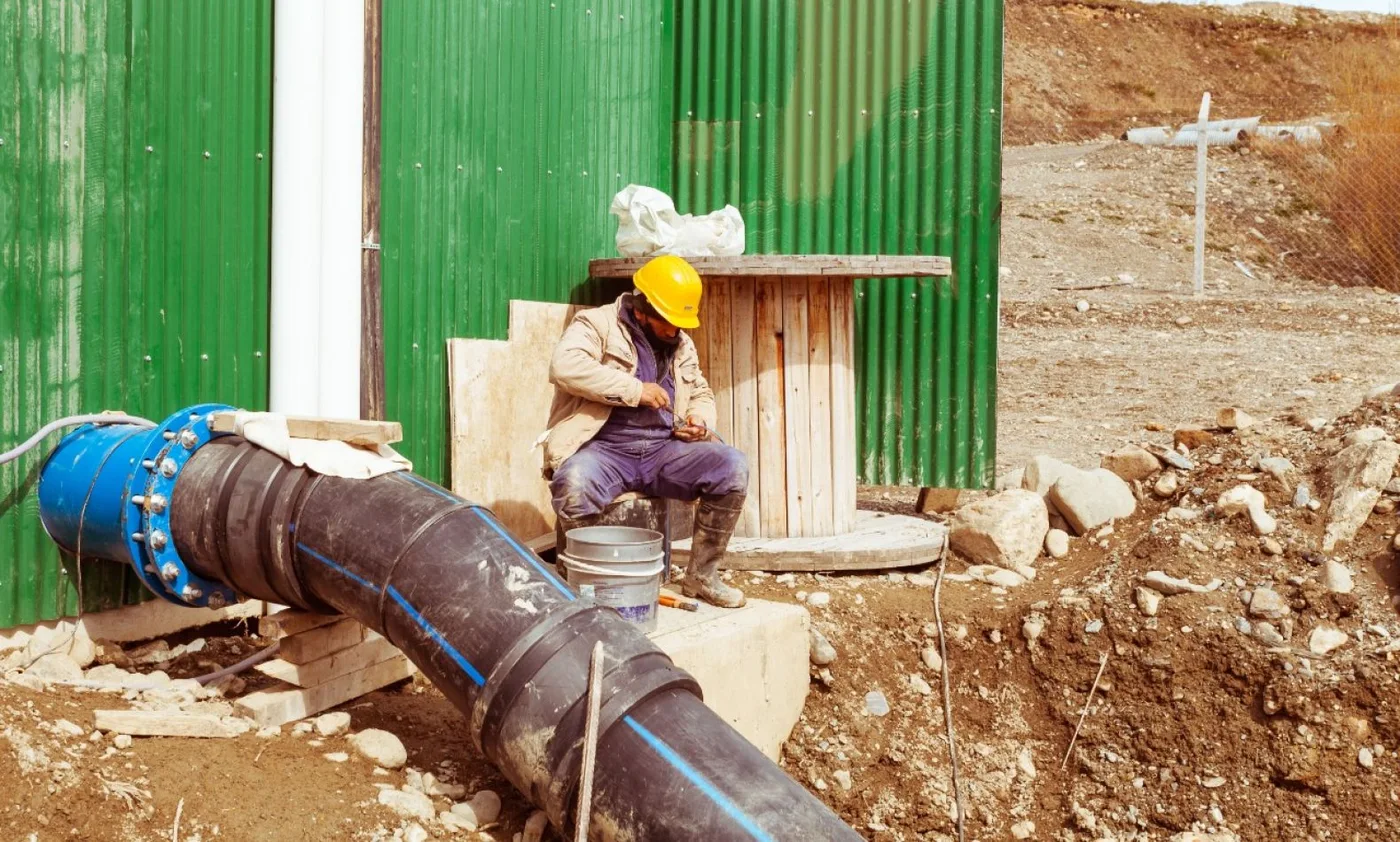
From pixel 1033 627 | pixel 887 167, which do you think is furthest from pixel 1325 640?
pixel 887 167

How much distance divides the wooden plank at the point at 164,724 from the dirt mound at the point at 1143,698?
2433 millimetres

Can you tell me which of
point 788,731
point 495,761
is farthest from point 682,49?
point 495,761

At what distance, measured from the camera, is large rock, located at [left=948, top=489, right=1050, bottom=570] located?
21.1 feet

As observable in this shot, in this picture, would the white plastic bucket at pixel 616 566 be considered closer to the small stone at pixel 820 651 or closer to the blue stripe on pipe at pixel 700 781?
the small stone at pixel 820 651

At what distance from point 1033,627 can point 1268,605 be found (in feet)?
3.10

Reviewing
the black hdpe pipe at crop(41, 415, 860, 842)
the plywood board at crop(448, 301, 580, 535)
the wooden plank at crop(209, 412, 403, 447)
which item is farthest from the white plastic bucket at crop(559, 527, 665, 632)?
the plywood board at crop(448, 301, 580, 535)

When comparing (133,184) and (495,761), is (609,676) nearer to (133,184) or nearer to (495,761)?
(495,761)

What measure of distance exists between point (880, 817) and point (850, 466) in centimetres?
191

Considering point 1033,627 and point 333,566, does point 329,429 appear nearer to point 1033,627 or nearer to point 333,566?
point 333,566

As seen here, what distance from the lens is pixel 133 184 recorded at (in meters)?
4.40

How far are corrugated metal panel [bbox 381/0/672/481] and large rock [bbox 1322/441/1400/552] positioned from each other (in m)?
3.65

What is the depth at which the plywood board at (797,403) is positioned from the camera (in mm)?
6246

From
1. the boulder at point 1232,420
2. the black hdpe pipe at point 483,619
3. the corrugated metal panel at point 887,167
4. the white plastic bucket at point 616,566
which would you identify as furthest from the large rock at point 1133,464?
the black hdpe pipe at point 483,619

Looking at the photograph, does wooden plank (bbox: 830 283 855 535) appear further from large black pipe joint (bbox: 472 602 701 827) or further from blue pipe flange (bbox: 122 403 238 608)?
blue pipe flange (bbox: 122 403 238 608)
